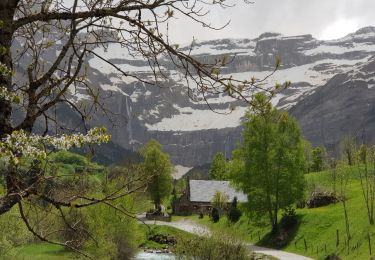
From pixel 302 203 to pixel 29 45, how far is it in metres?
53.6

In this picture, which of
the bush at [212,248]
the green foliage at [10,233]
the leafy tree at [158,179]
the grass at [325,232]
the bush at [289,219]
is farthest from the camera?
the leafy tree at [158,179]

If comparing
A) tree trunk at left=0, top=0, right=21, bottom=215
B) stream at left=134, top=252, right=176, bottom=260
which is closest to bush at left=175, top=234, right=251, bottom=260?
stream at left=134, top=252, right=176, bottom=260

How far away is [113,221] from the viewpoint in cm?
4191

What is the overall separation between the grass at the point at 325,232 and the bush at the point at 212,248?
3.68ft

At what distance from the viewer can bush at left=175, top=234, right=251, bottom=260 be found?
2708 centimetres

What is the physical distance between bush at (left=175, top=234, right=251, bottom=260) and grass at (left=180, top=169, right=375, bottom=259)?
1.12 metres

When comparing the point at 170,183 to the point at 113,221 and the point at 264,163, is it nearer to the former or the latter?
the point at 264,163

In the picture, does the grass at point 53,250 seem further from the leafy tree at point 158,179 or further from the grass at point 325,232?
the leafy tree at point 158,179

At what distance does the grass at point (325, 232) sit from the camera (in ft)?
120

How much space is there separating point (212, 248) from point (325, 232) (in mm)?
18986

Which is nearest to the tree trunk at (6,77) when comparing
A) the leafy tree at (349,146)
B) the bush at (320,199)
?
the leafy tree at (349,146)

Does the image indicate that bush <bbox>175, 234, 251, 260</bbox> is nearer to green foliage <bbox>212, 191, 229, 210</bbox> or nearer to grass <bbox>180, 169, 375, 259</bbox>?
grass <bbox>180, 169, 375, 259</bbox>

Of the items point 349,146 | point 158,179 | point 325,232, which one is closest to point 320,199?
point 349,146

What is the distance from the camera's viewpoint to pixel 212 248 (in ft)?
90.0
